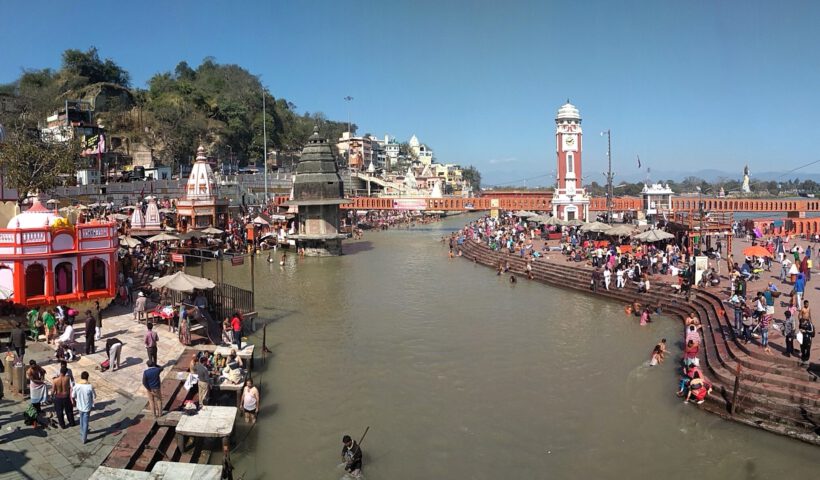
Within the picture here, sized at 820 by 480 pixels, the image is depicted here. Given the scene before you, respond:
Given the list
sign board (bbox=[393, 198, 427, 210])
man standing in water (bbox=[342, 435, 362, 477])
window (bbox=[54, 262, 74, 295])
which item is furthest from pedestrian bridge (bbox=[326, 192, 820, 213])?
man standing in water (bbox=[342, 435, 362, 477])

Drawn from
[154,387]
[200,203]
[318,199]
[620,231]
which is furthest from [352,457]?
[200,203]

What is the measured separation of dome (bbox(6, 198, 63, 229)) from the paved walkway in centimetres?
438

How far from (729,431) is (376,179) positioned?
72991 millimetres

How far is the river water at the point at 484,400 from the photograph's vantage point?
9.87 metres

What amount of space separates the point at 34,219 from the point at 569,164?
38.0 m

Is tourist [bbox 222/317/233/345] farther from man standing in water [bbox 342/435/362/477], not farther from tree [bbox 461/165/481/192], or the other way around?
tree [bbox 461/165/481/192]

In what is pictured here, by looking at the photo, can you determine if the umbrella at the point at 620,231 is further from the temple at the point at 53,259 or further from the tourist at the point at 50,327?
the tourist at the point at 50,327

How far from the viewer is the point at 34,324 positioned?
575 inches

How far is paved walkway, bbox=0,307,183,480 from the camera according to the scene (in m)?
8.53

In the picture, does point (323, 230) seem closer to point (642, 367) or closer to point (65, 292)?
point (65, 292)

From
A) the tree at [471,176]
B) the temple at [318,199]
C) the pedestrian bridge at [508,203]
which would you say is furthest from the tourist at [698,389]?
the tree at [471,176]

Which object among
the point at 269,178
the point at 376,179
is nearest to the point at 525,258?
the point at 269,178

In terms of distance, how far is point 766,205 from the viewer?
55656 millimetres

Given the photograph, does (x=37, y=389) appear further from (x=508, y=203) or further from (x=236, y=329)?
(x=508, y=203)
